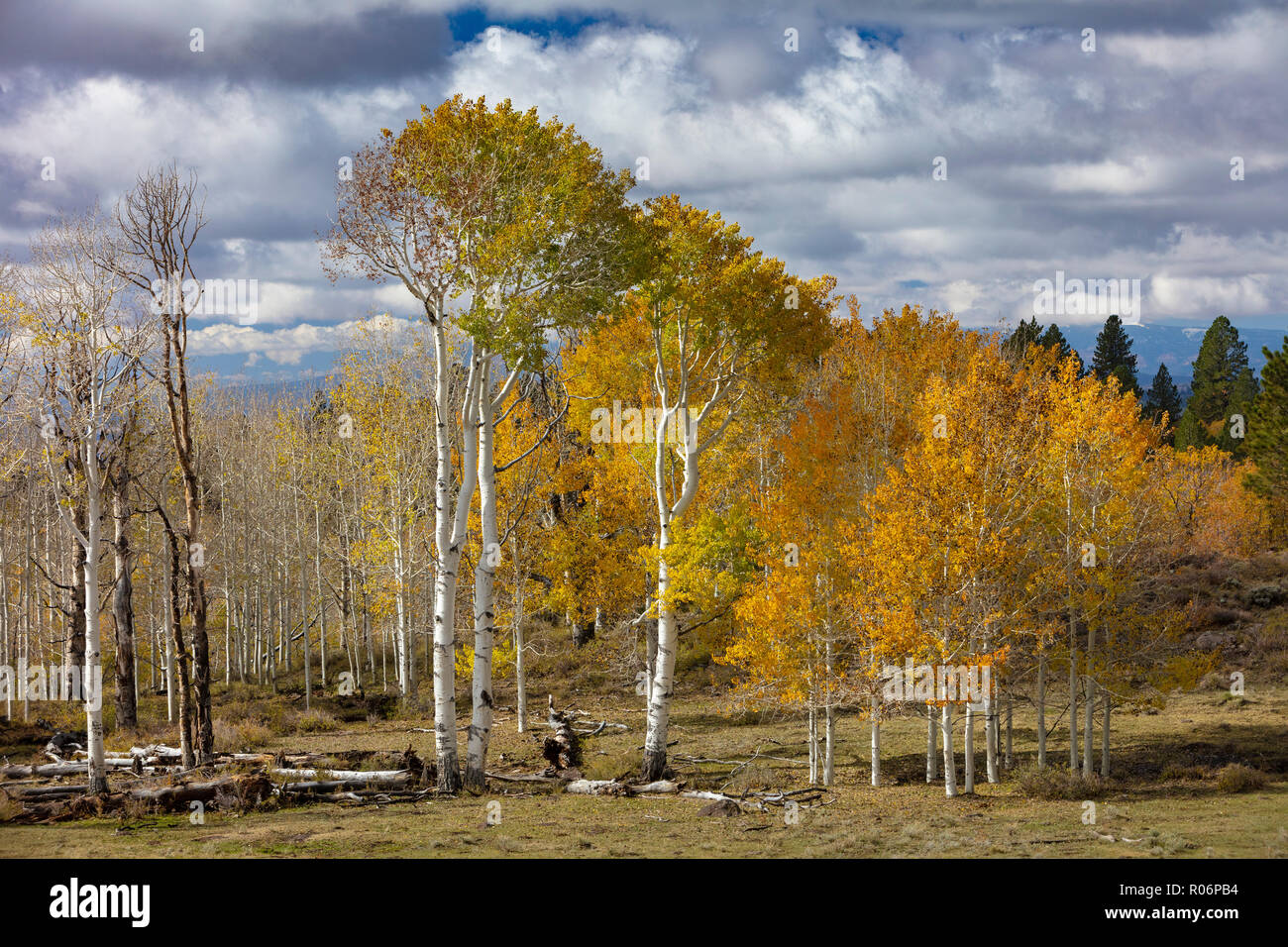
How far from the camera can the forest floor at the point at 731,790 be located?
1383 centimetres

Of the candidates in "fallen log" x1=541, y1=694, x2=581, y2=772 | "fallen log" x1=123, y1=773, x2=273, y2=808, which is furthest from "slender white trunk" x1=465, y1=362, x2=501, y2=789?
"fallen log" x1=123, y1=773, x2=273, y2=808

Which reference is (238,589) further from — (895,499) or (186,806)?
(895,499)

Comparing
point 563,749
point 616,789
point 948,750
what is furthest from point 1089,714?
point 563,749

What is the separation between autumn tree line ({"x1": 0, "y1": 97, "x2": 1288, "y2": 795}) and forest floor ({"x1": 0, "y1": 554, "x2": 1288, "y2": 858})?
1.54 meters

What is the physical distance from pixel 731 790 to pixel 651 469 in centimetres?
1184

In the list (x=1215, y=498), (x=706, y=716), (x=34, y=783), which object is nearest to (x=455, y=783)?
(x=34, y=783)

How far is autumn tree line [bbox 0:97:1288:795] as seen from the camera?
58.9 ft

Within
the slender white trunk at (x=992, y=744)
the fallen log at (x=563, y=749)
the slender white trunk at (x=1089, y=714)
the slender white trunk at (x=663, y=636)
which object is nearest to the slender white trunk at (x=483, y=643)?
the fallen log at (x=563, y=749)

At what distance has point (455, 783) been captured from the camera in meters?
18.0

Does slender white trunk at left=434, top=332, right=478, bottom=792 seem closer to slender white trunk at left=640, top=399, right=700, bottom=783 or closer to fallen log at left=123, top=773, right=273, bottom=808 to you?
fallen log at left=123, top=773, right=273, bottom=808

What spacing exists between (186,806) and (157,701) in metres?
27.9

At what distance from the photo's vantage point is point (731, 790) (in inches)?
801

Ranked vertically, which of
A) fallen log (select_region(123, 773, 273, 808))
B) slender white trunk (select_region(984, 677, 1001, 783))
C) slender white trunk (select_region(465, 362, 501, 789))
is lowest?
slender white trunk (select_region(984, 677, 1001, 783))

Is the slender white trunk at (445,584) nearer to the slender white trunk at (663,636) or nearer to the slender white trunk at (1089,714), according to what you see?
the slender white trunk at (663,636)
